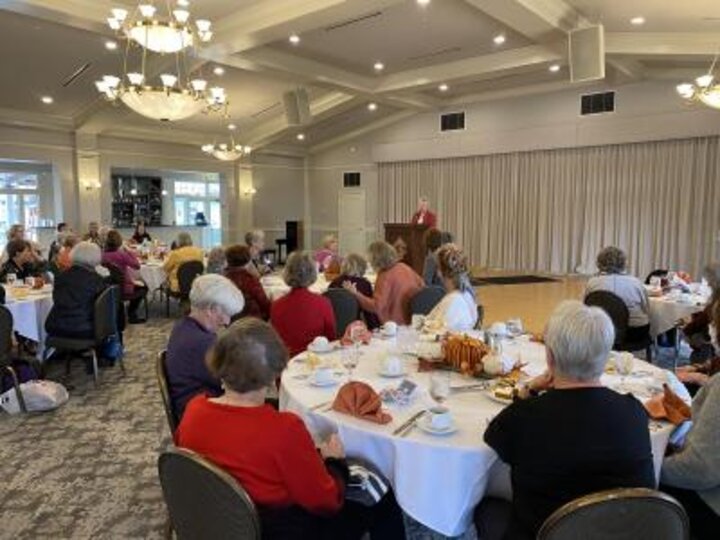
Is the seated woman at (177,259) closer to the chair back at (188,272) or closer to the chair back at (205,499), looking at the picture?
the chair back at (188,272)

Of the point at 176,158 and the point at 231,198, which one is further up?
the point at 176,158

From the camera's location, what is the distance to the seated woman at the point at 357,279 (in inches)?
191

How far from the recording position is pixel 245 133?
1515cm

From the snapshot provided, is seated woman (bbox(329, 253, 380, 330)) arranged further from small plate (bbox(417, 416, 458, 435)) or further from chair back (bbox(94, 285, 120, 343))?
small plate (bbox(417, 416, 458, 435))

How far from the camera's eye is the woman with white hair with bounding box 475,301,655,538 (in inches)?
59.9

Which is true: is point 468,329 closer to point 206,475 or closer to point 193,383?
point 193,383

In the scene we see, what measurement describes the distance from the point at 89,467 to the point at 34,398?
3.86 feet

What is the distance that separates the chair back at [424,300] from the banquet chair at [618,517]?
2.98 metres

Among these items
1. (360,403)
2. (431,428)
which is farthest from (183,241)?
(431,428)

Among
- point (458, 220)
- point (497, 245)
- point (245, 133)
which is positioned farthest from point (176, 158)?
point (497, 245)

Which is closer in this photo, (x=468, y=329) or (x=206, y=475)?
(x=206, y=475)

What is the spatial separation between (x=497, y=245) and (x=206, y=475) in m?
13.1

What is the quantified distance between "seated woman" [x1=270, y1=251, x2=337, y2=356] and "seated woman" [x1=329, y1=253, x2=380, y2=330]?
1.20 metres

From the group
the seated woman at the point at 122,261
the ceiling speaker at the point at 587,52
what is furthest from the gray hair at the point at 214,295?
the ceiling speaker at the point at 587,52
